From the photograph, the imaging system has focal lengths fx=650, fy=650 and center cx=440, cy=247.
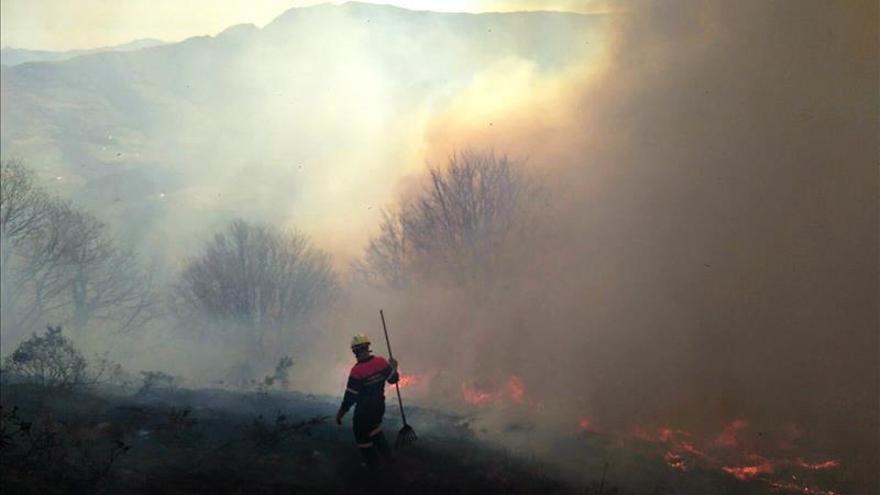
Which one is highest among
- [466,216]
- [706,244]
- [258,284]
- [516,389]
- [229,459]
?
[466,216]

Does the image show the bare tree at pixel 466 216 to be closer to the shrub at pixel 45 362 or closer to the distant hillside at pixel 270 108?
the distant hillside at pixel 270 108

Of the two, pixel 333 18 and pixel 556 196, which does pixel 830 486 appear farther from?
pixel 333 18

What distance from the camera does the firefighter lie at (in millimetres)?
9648

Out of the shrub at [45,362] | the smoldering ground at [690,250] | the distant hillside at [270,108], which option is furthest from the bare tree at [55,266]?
the shrub at [45,362]

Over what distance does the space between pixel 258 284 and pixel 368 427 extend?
2753 cm

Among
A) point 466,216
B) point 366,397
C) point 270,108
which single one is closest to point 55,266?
point 466,216

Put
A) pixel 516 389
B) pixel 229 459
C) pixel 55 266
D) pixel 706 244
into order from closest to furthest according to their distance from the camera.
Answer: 1. pixel 229 459
2. pixel 516 389
3. pixel 706 244
4. pixel 55 266

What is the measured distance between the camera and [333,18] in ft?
233

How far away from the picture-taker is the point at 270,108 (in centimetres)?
6875

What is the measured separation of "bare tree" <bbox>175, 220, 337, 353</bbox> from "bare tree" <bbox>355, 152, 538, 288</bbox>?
Result: 247 inches

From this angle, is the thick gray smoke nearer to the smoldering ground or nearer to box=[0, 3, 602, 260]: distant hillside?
the smoldering ground

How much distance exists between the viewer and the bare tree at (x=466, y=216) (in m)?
30.3

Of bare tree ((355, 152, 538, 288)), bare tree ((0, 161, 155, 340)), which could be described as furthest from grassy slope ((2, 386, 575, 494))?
bare tree ((0, 161, 155, 340))

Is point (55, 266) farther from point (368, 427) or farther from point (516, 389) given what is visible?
point (368, 427)
